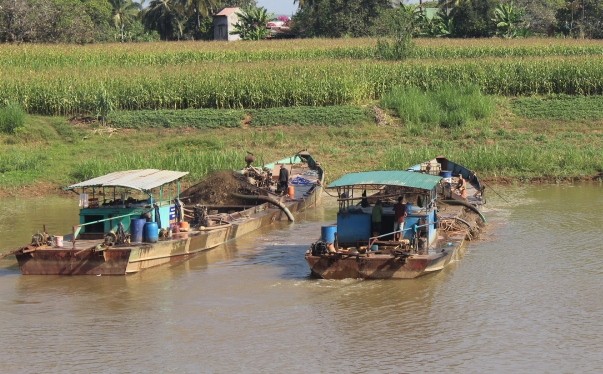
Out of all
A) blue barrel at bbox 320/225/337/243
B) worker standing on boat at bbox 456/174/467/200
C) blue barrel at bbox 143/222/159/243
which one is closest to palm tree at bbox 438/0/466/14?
worker standing on boat at bbox 456/174/467/200

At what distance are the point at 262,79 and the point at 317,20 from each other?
96.5 ft

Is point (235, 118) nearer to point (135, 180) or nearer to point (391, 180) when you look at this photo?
point (135, 180)

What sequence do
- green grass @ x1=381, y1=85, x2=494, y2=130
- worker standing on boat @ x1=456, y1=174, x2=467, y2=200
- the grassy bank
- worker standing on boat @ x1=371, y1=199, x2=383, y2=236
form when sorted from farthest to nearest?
green grass @ x1=381, y1=85, x2=494, y2=130 → the grassy bank → worker standing on boat @ x1=456, y1=174, x2=467, y2=200 → worker standing on boat @ x1=371, y1=199, x2=383, y2=236

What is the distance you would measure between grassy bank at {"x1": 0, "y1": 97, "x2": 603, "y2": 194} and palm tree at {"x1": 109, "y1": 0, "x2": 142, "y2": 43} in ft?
154

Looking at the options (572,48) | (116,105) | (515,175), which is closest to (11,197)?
(116,105)

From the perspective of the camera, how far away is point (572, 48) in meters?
45.7

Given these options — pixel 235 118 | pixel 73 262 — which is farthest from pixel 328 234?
pixel 235 118

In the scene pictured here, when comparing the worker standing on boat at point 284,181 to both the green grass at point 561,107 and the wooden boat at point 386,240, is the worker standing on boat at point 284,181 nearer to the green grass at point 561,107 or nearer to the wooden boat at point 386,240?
the wooden boat at point 386,240

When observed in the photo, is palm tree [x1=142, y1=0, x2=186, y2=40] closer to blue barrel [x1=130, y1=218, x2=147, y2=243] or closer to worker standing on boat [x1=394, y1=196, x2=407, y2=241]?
blue barrel [x1=130, y1=218, x2=147, y2=243]

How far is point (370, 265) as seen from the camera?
17906 mm

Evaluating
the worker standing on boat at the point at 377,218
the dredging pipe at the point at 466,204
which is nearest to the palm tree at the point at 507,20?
the dredging pipe at the point at 466,204

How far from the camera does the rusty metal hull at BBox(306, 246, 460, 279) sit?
58.7 ft

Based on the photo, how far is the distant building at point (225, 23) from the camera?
76.9 metres

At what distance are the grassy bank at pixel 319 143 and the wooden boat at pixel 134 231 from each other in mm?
6667
